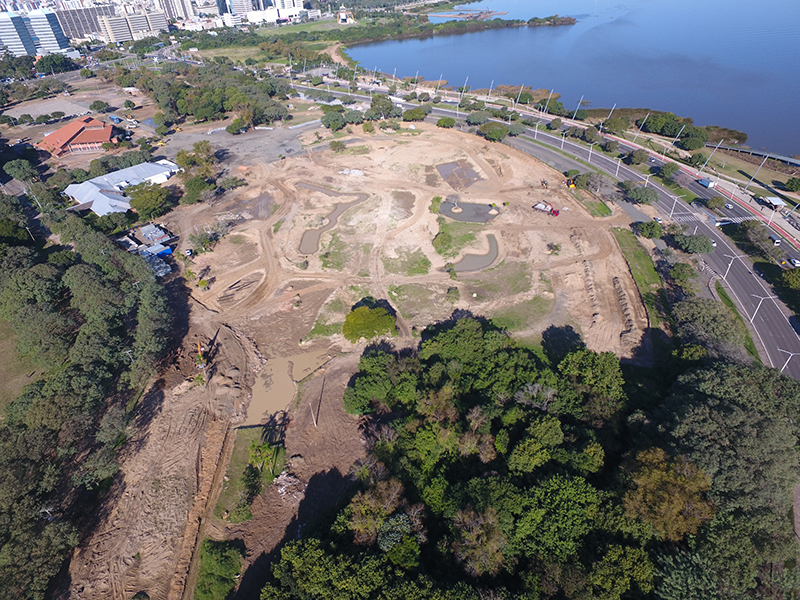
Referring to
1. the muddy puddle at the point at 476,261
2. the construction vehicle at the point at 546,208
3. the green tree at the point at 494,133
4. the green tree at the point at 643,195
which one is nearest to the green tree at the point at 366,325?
the muddy puddle at the point at 476,261

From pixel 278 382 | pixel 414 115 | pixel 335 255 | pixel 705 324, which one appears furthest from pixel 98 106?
pixel 705 324

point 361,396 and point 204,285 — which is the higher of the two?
point 361,396

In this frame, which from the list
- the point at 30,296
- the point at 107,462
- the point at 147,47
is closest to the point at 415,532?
the point at 107,462

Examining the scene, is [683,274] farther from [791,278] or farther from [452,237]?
[452,237]

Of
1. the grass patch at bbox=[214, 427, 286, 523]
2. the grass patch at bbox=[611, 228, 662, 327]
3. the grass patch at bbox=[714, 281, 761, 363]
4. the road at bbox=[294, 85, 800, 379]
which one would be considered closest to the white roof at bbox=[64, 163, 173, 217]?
the grass patch at bbox=[214, 427, 286, 523]

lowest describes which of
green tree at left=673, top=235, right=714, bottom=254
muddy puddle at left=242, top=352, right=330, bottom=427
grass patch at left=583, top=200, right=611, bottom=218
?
muddy puddle at left=242, top=352, right=330, bottom=427

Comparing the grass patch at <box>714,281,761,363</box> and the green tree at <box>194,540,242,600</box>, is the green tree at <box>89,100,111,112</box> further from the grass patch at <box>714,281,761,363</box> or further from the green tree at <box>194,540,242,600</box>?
the grass patch at <box>714,281,761,363</box>

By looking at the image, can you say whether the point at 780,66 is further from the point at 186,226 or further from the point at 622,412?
the point at 186,226
